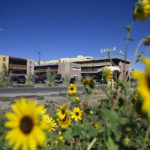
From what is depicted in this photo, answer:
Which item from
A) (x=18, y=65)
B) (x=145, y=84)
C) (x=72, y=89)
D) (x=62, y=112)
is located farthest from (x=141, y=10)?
(x=18, y=65)

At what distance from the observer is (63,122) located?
1385mm

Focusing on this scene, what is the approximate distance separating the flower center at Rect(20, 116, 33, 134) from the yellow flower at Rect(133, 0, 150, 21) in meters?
0.68

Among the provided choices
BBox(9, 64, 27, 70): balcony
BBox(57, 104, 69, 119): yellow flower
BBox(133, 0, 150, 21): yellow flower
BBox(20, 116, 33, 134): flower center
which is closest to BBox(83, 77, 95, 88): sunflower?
BBox(57, 104, 69, 119): yellow flower

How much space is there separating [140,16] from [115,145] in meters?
0.63

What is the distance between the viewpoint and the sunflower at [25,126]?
481 mm

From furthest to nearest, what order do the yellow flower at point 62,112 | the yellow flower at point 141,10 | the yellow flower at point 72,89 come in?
1. the yellow flower at point 72,89
2. the yellow flower at point 62,112
3. the yellow flower at point 141,10

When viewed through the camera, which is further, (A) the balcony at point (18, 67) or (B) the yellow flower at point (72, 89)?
(A) the balcony at point (18, 67)

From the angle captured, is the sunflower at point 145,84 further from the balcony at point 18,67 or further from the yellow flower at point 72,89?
the balcony at point 18,67

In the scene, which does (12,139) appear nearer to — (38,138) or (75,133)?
(38,138)

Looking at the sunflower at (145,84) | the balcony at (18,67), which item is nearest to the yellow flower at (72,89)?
the sunflower at (145,84)

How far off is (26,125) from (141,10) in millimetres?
747

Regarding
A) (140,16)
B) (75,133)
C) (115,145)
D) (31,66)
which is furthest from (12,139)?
(31,66)

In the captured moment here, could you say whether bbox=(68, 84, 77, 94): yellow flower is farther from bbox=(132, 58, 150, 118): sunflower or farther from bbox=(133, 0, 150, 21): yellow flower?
bbox=(132, 58, 150, 118): sunflower

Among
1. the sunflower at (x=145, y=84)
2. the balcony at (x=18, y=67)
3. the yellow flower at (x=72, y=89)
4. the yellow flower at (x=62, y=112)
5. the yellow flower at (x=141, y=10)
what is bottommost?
the yellow flower at (x=62, y=112)
